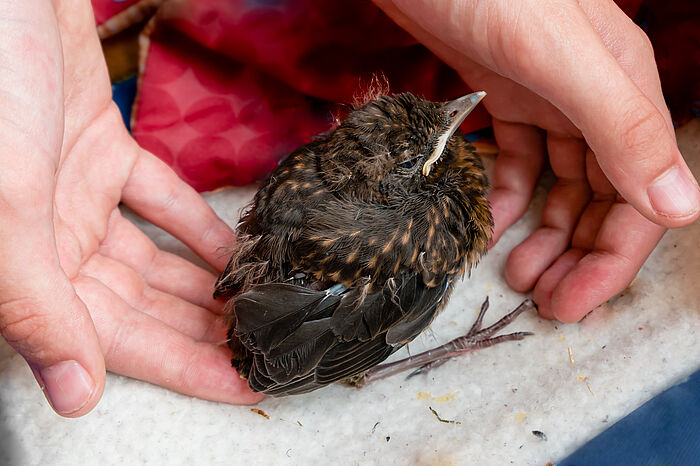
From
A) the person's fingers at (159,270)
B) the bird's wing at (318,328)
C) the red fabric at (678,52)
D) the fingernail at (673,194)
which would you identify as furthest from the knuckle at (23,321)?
the red fabric at (678,52)

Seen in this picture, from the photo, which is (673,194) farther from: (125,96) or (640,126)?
(125,96)

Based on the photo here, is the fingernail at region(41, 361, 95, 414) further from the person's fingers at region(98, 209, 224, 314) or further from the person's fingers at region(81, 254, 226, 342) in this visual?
the person's fingers at region(98, 209, 224, 314)

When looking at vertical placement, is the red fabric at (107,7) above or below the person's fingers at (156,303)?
above

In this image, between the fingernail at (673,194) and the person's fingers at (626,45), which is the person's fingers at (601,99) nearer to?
the fingernail at (673,194)

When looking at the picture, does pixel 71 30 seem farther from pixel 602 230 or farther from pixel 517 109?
pixel 602 230

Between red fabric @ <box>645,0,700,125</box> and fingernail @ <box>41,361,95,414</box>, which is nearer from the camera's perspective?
fingernail @ <box>41,361,95,414</box>

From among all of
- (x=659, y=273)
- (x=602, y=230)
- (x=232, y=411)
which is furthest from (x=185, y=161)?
(x=659, y=273)

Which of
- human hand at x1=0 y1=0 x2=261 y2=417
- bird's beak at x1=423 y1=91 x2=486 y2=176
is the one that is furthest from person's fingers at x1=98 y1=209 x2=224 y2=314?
bird's beak at x1=423 y1=91 x2=486 y2=176
